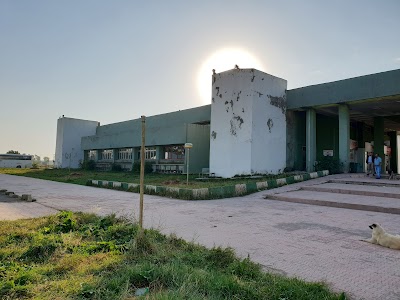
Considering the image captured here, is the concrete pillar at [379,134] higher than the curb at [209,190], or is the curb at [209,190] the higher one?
the concrete pillar at [379,134]

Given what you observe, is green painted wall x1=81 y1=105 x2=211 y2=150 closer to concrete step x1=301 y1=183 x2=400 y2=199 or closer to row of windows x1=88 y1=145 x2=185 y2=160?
row of windows x1=88 y1=145 x2=185 y2=160

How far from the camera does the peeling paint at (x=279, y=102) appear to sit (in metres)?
19.5

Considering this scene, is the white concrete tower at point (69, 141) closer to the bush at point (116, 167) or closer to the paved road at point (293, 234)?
the bush at point (116, 167)

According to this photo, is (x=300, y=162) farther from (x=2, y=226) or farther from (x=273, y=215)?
(x=2, y=226)

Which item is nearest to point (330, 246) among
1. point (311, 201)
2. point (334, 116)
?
point (311, 201)

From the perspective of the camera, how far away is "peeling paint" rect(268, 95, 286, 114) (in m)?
19.5

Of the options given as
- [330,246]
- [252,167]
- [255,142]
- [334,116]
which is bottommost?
[330,246]

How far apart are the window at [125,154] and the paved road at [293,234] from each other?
2371cm

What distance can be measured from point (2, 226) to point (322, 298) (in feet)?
17.4

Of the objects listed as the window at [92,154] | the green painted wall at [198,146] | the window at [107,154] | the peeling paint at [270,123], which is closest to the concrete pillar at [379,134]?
the peeling paint at [270,123]

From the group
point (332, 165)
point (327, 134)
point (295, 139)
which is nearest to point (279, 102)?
point (295, 139)

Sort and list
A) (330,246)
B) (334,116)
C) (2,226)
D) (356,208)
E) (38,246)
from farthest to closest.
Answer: (334,116) → (356,208) → (2,226) → (330,246) → (38,246)

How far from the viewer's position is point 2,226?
17.5ft

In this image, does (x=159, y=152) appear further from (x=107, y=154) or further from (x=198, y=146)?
(x=107, y=154)
